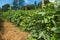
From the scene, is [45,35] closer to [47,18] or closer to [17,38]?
[47,18]

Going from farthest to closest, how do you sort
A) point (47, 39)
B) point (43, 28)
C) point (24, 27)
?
1. point (24, 27)
2. point (43, 28)
3. point (47, 39)

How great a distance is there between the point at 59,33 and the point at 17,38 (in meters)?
3.47

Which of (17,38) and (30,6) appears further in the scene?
(30,6)

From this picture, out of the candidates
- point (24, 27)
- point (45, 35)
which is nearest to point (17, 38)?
point (24, 27)

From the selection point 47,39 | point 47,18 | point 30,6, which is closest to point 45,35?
point 47,39

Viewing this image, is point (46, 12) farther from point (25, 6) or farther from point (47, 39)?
point (25, 6)

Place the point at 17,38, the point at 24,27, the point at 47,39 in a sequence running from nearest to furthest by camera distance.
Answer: the point at 47,39 → the point at 17,38 → the point at 24,27

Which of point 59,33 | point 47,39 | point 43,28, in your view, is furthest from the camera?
point 43,28

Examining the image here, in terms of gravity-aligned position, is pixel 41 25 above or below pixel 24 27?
above

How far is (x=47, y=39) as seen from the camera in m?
4.10

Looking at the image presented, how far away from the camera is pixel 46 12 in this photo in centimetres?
426

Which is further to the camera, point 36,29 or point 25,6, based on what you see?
point 25,6

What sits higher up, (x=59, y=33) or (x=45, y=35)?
(x=59, y=33)

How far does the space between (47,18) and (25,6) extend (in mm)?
12243
